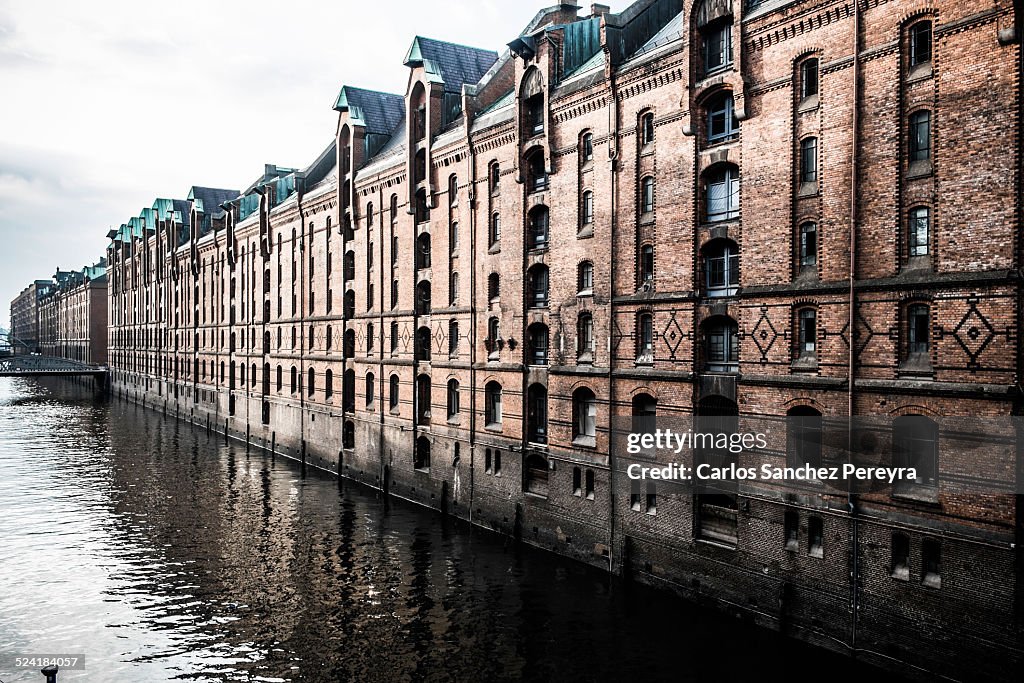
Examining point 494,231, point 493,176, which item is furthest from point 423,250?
point 493,176

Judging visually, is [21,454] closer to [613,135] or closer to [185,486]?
[185,486]

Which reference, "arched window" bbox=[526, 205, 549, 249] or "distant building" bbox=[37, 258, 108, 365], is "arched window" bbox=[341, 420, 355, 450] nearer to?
"arched window" bbox=[526, 205, 549, 249]

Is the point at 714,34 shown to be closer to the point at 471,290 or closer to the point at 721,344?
the point at 721,344

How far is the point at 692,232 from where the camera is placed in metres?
21.7

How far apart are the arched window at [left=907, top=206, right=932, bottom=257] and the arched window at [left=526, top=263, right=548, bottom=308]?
12538 mm

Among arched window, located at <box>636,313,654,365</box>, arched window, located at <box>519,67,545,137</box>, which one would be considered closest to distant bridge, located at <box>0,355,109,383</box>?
arched window, located at <box>519,67,545,137</box>

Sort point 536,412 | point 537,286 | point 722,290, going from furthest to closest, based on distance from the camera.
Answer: point 537,286 → point 536,412 → point 722,290

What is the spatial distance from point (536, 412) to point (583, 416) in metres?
2.40

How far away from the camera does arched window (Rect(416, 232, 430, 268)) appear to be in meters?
33.8

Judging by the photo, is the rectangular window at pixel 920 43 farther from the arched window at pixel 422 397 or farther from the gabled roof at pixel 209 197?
the gabled roof at pixel 209 197

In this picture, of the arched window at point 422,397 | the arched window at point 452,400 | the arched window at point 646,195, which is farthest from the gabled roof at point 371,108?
the arched window at point 646,195

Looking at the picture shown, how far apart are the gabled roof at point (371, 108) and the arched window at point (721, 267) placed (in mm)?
23419

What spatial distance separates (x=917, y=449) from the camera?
16.8 meters

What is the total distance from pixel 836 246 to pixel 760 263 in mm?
2066
